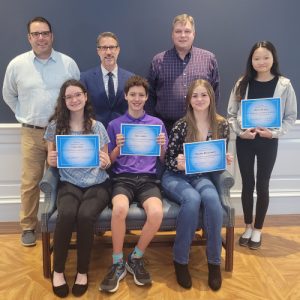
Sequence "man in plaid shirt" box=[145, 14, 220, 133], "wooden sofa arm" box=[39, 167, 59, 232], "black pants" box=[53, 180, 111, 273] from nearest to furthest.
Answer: "black pants" box=[53, 180, 111, 273] < "wooden sofa arm" box=[39, 167, 59, 232] < "man in plaid shirt" box=[145, 14, 220, 133]

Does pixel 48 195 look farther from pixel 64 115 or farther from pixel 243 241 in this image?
pixel 243 241

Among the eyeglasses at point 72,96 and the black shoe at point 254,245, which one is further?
the black shoe at point 254,245

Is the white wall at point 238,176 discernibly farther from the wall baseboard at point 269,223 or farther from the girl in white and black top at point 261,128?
the girl in white and black top at point 261,128

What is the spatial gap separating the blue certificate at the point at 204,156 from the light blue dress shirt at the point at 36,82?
1.11m

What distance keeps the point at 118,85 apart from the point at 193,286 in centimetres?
155

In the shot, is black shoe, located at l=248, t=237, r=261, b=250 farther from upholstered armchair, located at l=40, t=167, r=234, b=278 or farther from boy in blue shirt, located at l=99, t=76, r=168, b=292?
boy in blue shirt, located at l=99, t=76, r=168, b=292

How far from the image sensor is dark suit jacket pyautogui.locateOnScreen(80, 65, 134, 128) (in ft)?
9.89

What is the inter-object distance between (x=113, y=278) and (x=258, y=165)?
1382mm

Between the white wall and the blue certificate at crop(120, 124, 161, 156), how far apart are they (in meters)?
1.19

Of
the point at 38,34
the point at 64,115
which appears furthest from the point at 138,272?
the point at 38,34

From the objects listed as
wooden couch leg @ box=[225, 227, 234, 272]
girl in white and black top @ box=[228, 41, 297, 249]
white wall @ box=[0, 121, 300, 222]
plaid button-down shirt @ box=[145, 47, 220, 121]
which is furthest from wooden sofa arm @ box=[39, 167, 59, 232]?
girl in white and black top @ box=[228, 41, 297, 249]

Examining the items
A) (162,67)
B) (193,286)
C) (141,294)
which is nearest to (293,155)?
(162,67)

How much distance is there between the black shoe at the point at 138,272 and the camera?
260 centimetres

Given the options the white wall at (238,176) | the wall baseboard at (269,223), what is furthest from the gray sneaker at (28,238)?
the white wall at (238,176)
